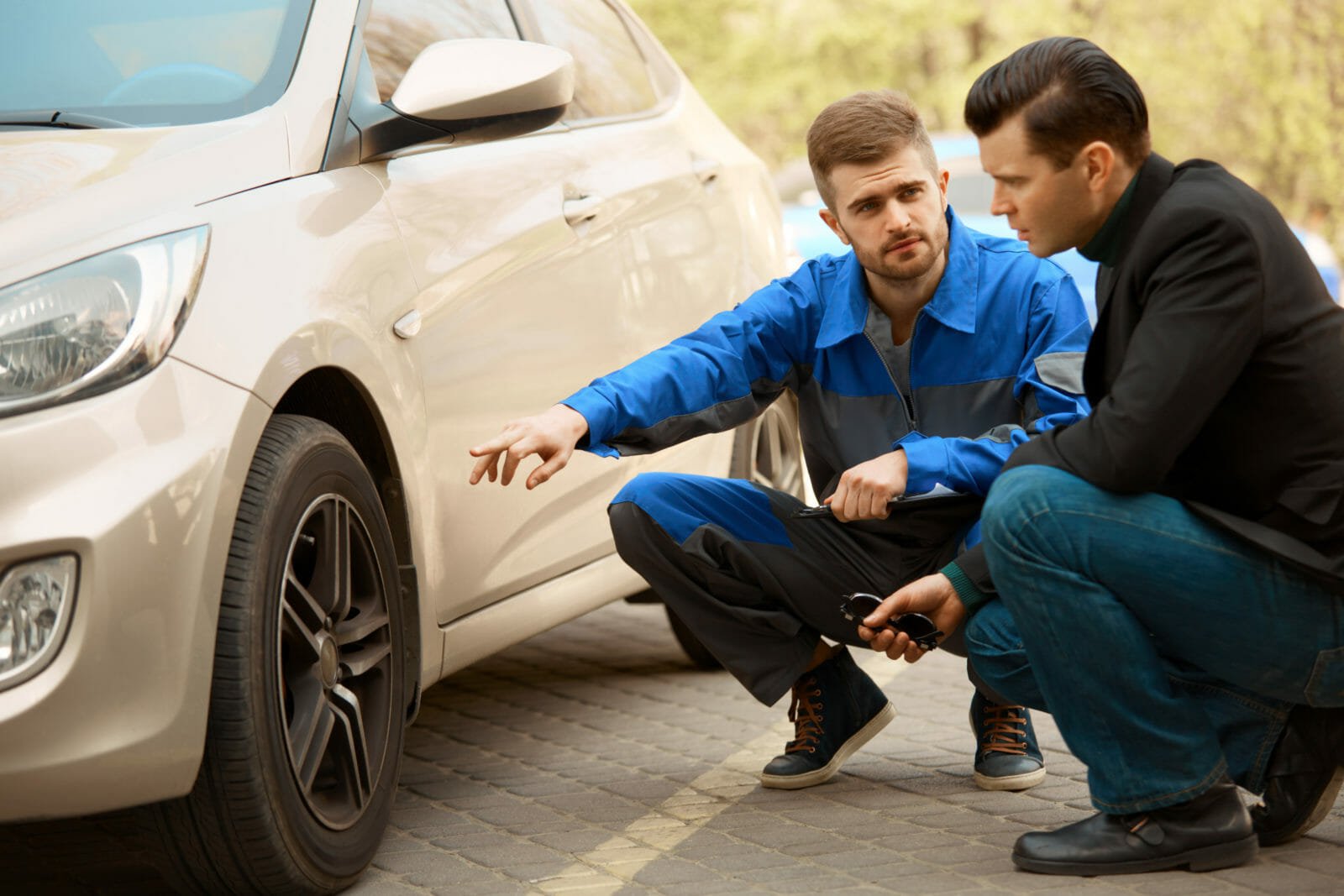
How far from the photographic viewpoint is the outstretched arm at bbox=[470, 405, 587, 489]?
3121mm

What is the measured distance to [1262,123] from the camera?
1777 cm

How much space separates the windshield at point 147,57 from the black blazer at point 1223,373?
4.91ft

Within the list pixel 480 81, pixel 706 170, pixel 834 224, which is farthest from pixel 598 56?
pixel 480 81

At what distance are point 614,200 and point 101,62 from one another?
4.06 feet

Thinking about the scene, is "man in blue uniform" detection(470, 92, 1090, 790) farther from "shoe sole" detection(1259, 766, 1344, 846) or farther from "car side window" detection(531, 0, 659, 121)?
"car side window" detection(531, 0, 659, 121)

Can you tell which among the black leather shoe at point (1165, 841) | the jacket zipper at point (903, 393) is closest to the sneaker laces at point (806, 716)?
the jacket zipper at point (903, 393)

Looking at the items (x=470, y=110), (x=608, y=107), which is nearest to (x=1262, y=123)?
(x=608, y=107)

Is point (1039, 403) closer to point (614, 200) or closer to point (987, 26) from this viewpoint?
point (614, 200)

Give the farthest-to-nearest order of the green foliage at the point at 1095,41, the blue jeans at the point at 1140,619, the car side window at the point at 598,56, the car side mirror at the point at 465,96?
the green foliage at the point at 1095,41, the car side window at the point at 598,56, the car side mirror at the point at 465,96, the blue jeans at the point at 1140,619

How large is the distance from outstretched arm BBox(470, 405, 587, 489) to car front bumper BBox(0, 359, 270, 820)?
2.24 feet

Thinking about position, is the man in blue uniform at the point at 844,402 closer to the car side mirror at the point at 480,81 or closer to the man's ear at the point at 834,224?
the man's ear at the point at 834,224

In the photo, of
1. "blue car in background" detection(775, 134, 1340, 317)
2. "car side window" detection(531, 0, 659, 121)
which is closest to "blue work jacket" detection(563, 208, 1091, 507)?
"car side window" detection(531, 0, 659, 121)

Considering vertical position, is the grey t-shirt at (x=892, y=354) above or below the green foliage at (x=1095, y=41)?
below

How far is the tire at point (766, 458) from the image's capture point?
471cm
